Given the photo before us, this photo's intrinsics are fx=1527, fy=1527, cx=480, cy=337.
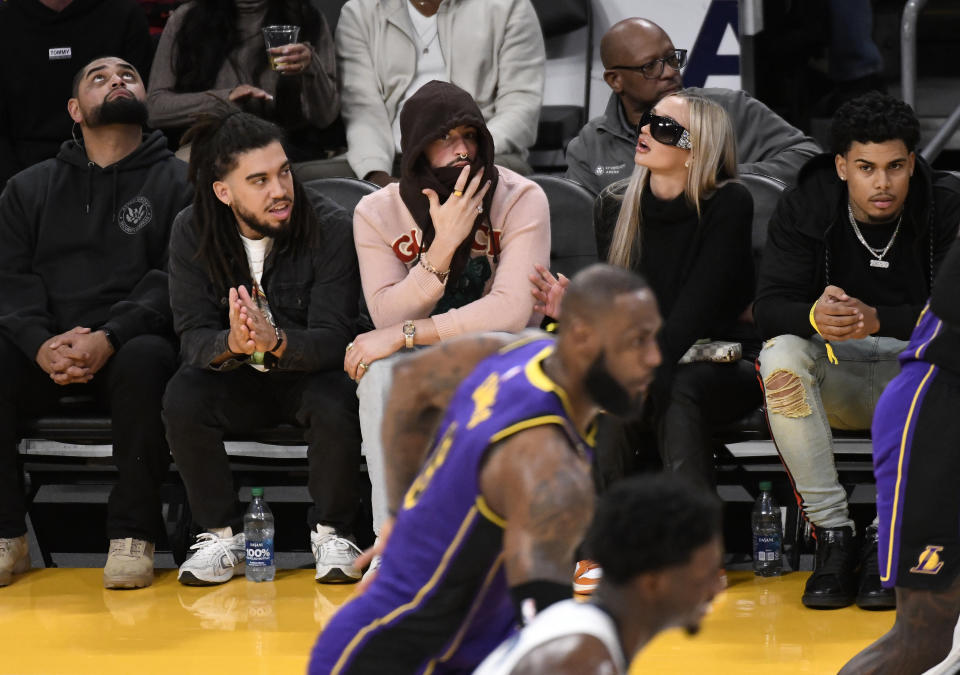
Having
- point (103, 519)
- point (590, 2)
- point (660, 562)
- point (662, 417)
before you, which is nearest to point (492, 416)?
point (660, 562)

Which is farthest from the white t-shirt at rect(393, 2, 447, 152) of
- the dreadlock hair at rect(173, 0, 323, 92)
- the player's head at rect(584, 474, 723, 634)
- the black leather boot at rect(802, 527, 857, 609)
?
the player's head at rect(584, 474, 723, 634)

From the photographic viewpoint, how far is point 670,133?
5.23 meters

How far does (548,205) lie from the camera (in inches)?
215

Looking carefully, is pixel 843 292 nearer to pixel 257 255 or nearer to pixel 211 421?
pixel 257 255

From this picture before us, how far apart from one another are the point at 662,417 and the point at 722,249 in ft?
2.03

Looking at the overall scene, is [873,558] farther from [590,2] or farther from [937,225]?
[590,2]

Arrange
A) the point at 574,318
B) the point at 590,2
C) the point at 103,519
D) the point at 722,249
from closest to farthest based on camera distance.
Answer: the point at 574,318 → the point at 722,249 → the point at 103,519 → the point at 590,2

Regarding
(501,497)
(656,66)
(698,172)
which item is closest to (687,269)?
(698,172)

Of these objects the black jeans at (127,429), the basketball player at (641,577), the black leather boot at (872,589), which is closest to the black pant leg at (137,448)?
the black jeans at (127,429)

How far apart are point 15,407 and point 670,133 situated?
254cm

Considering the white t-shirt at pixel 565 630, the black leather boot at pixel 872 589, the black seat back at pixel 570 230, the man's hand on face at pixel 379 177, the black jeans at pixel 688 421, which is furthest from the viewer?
the man's hand on face at pixel 379 177

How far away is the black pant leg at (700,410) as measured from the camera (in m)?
5.02

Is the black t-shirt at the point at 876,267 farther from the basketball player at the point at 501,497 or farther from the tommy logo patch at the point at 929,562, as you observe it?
the basketball player at the point at 501,497

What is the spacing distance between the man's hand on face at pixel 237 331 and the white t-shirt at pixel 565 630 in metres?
2.90
